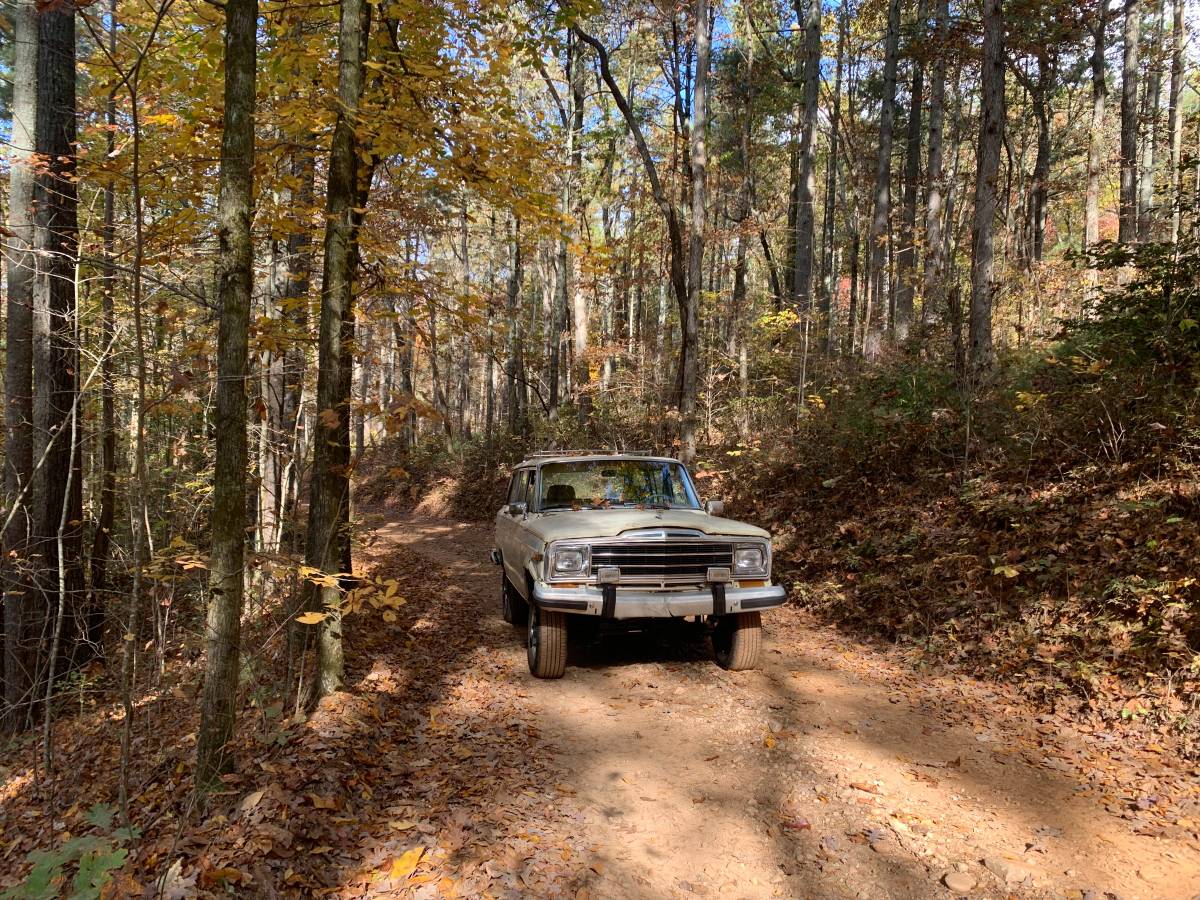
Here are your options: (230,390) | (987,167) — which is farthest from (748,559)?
(987,167)

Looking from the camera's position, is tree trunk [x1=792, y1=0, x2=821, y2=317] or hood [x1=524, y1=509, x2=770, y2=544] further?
tree trunk [x1=792, y1=0, x2=821, y2=317]

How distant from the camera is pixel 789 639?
691 cm

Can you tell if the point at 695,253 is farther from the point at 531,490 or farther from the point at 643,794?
the point at 643,794

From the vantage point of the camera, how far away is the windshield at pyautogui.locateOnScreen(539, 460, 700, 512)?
6.55 meters

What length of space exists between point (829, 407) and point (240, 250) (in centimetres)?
990

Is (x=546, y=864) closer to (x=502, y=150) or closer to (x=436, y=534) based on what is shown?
(x=502, y=150)

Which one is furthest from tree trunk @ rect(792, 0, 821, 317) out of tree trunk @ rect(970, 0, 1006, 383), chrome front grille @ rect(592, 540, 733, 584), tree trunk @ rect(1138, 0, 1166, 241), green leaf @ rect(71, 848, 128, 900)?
green leaf @ rect(71, 848, 128, 900)

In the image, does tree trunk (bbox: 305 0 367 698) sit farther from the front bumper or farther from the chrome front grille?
the chrome front grille

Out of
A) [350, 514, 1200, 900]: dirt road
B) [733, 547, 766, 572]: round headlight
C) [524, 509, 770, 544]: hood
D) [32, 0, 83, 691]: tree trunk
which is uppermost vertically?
[32, 0, 83, 691]: tree trunk

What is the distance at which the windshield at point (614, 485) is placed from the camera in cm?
655

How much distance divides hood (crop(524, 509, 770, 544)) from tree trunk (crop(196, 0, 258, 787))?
2.37 metres

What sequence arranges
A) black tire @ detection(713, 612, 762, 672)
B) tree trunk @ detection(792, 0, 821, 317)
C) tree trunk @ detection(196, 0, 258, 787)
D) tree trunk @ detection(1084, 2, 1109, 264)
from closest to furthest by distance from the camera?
tree trunk @ detection(196, 0, 258, 787), black tire @ detection(713, 612, 762, 672), tree trunk @ detection(792, 0, 821, 317), tree trunk @ detection(1084, 2, 1109, 264)

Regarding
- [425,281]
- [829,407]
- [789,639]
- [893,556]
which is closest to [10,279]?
[425,281]

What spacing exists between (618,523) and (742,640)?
158 cm
